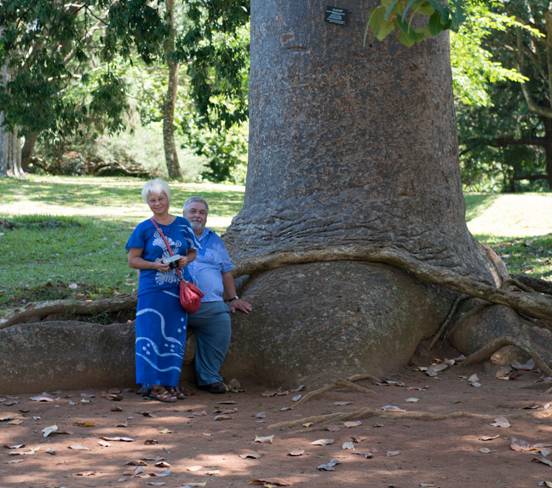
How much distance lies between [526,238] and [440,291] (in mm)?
9350

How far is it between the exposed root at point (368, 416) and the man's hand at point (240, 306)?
1.51 metres

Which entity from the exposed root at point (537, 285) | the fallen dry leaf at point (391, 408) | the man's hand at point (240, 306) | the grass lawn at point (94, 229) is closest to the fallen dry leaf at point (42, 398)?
the man's hand at point (240, 306)

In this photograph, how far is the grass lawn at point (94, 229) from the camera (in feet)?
39.6

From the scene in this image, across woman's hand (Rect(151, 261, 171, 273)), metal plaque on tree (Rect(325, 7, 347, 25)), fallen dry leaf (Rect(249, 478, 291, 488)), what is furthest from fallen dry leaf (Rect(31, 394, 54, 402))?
metal plaque on tree (Rect(325, 7, 347, 25))

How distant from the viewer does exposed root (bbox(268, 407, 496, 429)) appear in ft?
20.1

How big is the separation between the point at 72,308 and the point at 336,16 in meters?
3.12

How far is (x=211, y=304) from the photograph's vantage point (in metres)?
7.39

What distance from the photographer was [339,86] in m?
7.98

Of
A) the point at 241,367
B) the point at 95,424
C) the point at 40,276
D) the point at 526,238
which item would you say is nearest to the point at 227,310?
the point at 241,367

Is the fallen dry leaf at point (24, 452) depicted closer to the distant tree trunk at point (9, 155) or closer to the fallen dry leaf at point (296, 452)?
the fallen dry leaf at point (296, 452)

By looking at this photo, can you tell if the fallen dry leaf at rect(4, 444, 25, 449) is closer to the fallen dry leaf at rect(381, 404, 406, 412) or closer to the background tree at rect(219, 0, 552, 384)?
the background tree at rect(219, 0, 552, 384)

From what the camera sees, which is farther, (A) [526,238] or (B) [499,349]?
(A) [526,238]

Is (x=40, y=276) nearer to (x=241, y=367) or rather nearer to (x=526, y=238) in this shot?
(x=241, y=367)

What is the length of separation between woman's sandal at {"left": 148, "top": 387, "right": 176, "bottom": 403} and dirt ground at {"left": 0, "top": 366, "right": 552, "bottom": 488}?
0.06m
